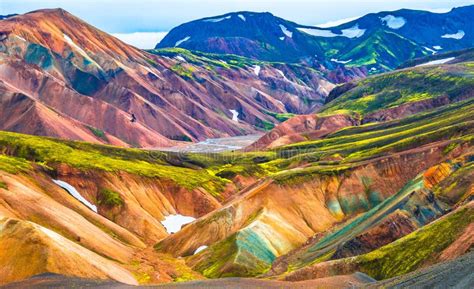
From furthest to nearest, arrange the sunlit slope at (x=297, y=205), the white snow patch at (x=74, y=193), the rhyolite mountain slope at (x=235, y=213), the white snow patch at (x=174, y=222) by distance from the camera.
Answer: the white snow patch at (x=174, y=222) < the white snow patch at (x=74, y=193) < the sunlit slope at (x=297, y=205) < the rhyolite mountain slope at (x=235, y=213)

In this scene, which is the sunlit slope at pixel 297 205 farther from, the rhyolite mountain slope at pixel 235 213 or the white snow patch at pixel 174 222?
the white snow patch at pixel 174 222

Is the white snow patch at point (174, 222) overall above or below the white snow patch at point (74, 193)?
below

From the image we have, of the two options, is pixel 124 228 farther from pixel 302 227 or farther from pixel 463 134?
pixel 463 134

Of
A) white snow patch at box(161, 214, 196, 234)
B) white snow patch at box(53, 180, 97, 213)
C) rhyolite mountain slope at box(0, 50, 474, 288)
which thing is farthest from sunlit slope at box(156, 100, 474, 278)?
white snow patch at box(53, 180, 97, 213)

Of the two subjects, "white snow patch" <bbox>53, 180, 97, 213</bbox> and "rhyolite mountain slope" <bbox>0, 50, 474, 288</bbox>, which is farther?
"white snow patch" <bbox>53, 180, 97, 213</bbox>

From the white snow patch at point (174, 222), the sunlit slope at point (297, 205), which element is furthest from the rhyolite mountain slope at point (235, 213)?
the white snow patch at point (174, 222)

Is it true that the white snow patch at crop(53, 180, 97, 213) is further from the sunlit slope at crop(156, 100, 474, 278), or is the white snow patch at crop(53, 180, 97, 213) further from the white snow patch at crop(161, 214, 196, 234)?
the sunlit slope at crop(156, 100, 474, 278)
